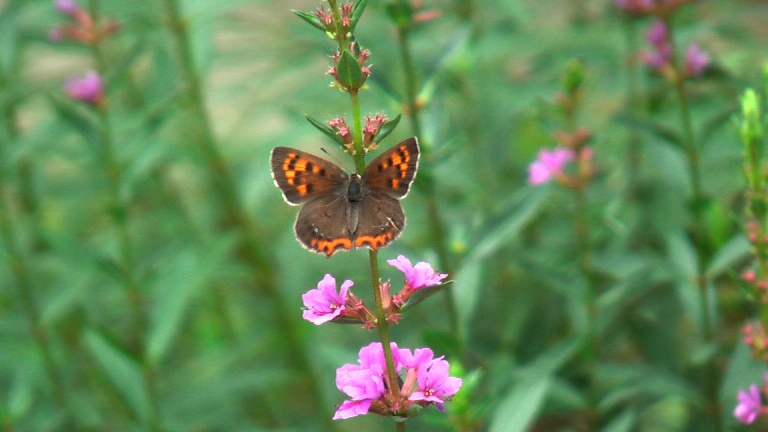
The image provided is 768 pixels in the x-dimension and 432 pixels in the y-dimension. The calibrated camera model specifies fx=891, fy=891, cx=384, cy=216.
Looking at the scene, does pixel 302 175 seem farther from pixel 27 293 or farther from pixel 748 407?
pixel 27 293

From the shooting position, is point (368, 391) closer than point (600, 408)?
Yes

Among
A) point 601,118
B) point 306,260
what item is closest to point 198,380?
point 306,260

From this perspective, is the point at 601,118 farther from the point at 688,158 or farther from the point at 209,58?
the point at 209,58

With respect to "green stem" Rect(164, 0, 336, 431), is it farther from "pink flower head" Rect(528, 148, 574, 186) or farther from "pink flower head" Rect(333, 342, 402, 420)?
"pink flower head" Rect(333, 342, 402, 420)

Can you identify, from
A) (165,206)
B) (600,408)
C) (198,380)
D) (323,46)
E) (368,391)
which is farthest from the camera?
(165,206)

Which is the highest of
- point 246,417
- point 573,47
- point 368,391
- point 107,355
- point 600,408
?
point 573,47

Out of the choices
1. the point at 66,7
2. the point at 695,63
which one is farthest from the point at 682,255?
the point at 66,7
